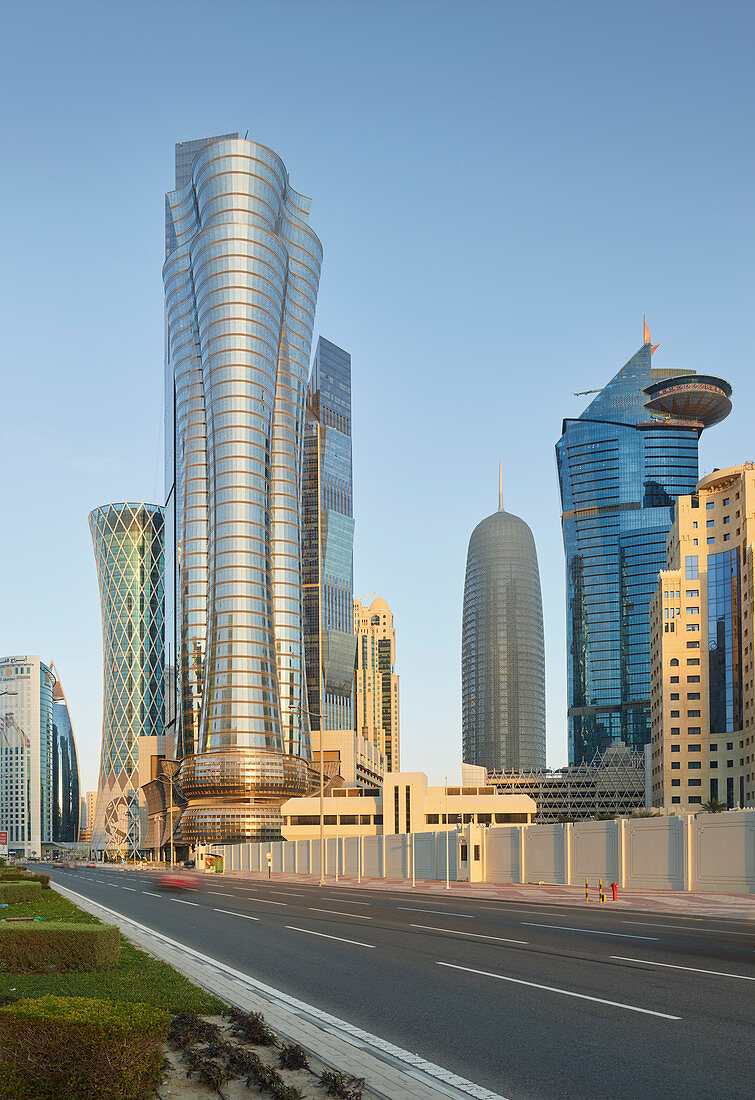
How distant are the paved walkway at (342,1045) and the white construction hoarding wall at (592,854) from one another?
113 feet

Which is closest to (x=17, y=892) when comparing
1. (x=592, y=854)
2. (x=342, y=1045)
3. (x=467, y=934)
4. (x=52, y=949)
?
(x=467, y=934)

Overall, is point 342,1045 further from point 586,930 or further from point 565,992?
point 586,930

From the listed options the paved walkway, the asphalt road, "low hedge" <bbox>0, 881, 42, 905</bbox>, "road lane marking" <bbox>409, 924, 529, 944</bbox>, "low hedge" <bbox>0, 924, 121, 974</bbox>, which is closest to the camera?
the paved walkway

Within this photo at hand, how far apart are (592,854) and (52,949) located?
46.7m

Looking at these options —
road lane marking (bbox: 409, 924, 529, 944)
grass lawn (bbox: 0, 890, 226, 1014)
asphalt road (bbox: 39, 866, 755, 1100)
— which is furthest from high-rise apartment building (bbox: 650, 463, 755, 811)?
grass lawn (bbox: 0, 890, 226, 1014)

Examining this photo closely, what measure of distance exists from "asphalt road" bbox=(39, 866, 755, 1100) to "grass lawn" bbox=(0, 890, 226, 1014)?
191 centimetres

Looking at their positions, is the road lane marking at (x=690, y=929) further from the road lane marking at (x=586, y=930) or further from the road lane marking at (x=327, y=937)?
the road lane marking at (x=327, y=937)

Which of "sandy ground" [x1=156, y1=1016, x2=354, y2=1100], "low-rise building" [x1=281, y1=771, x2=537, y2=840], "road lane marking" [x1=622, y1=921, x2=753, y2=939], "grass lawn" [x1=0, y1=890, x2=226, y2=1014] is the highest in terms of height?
"sandy ground" [x1=156, y1=1016, x2=354, y2=1100]

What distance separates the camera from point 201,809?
193 m

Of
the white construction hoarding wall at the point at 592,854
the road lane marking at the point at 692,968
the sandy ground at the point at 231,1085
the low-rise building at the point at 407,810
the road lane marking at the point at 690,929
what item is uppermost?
the sandy ground at the point at 231,1085

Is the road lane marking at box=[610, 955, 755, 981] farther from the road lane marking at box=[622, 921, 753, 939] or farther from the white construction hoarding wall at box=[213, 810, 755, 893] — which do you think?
the white construction hoarding wall at box=[213, 810, 755, 893]

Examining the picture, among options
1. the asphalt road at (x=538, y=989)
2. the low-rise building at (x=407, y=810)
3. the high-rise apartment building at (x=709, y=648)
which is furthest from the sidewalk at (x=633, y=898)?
the high-rise apartment building at (x=709, y=648)

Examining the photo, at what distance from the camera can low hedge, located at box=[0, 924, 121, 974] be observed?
55.8ft

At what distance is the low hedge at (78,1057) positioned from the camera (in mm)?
8812
